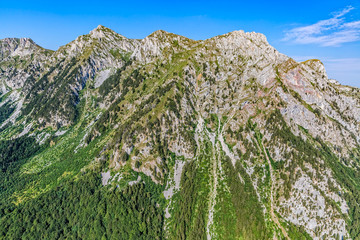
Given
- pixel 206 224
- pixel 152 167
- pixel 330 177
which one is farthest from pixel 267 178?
pixel 152 167

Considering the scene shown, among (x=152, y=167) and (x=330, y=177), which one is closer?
(x=330, y=177)

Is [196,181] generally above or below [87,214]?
above

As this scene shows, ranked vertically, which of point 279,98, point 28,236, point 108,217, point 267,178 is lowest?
point 28,236

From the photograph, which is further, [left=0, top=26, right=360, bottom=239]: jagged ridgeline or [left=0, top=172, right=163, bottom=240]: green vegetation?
[left=0, top=26, right=360, bottom=239]: jagged ridgeline

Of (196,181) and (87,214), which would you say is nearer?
(87,214)

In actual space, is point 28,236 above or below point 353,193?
below

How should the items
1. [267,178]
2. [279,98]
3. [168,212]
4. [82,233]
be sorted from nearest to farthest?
[82,233] → [168,212] → [267,178] → [279,98]

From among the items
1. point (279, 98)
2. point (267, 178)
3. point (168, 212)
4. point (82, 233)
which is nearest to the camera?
point (82, 233)

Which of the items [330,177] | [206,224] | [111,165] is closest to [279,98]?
[330,177]

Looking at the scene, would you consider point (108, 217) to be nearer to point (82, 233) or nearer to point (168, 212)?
A: point (82, 233)

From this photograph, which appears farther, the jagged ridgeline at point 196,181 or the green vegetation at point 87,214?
the jagged ridgeline at point 196,181
